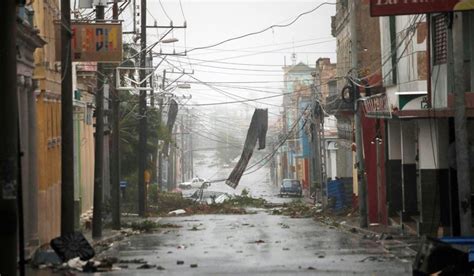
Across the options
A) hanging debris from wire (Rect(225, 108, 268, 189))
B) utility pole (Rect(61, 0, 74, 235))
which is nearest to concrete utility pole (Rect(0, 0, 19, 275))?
utility pole (Rect(61, 0, 74, 235))

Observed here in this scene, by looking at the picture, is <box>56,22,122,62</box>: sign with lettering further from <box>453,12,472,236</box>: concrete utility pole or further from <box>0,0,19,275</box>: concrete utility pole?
<box>0,0,19,275</box>: concrete utility pole

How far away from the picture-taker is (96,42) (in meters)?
31.5

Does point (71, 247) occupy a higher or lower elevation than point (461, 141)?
lower

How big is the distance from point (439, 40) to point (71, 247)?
1301cm

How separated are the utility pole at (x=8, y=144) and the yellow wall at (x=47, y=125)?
55.9ft

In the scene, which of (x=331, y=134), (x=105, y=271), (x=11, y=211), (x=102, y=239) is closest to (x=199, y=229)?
(x=102, y=239)

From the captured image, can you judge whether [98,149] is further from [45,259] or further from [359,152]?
[45,259]

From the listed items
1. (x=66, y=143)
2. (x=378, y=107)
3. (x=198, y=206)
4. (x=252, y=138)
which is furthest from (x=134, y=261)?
(x=252, y=138)

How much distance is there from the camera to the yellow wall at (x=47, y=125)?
106 ft

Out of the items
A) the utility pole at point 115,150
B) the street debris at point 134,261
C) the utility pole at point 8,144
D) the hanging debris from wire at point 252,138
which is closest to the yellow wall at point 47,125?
the utility pole at point 115,150

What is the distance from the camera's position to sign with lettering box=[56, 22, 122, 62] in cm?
3097

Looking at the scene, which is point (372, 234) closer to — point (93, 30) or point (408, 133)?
point (408, 133)

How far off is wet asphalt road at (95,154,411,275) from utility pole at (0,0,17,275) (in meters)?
8.14

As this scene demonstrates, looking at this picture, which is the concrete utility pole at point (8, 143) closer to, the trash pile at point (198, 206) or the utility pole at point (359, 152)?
the utility pole at point (359, 152)
